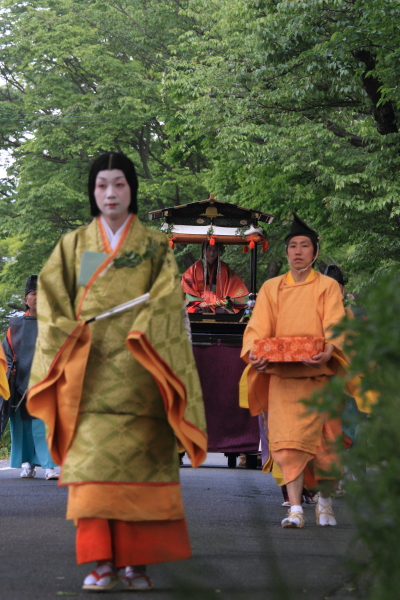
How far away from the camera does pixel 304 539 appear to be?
609cm

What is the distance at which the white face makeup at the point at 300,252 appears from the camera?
7328mm

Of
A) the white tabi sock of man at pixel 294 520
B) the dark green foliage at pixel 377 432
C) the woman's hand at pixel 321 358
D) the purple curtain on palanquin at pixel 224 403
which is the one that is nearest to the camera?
the dark green foliage at pixel 377 432

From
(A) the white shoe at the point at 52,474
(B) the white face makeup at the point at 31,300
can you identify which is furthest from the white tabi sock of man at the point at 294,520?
(B) the white face makeup at the point at 31,300

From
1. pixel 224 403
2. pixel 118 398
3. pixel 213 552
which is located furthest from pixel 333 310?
pixel 224 403

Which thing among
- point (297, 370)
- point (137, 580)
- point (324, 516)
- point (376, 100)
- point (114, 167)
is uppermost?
point (376, 100)

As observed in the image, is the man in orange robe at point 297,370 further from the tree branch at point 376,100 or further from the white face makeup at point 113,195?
the tree branch at point 376,100

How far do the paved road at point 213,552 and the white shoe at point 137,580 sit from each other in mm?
75

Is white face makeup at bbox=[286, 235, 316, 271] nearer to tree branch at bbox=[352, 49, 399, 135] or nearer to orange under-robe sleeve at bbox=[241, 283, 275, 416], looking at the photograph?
orange under-robe sleeve at bbox=[241, 283, 275, 416]

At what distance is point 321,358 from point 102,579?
2.82 metres

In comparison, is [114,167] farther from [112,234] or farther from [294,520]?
[294,520]

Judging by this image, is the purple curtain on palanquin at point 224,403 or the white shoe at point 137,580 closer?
the white shoe at point 137,580

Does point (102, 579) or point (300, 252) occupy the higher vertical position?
point (300, 252)

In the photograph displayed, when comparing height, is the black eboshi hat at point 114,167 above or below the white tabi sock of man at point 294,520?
above

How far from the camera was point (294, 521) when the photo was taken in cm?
668
